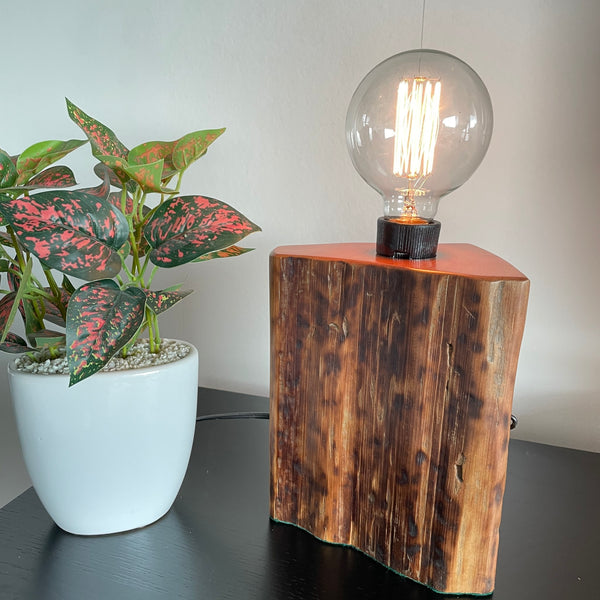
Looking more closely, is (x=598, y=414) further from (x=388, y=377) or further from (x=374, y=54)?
(x=374, y=54)

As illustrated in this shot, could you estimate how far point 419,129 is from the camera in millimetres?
620

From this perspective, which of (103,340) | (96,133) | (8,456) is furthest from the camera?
(8,456)

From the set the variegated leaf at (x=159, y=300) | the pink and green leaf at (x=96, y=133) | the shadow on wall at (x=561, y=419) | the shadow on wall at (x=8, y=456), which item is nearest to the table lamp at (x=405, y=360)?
the variegated leaf at (x=159, y=300)

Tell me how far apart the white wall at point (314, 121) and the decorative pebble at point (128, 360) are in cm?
33

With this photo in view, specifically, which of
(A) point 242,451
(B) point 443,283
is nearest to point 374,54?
(B) point 443,283

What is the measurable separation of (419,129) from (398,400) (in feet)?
1.00

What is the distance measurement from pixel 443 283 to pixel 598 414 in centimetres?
50

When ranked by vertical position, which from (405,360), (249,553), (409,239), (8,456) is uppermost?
(409,239)

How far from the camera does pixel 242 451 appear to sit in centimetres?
85

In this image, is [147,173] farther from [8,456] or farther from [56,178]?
[8,456]

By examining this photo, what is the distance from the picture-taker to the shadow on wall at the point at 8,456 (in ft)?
3.80

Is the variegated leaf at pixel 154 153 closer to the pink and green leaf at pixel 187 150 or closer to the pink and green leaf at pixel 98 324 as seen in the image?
the pink and green leaf at pixel 187 150

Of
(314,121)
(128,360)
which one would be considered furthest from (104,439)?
(314,121)

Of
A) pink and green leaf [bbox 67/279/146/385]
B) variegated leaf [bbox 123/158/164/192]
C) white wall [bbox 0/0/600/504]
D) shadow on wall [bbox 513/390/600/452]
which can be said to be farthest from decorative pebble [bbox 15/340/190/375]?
shadow on wall [bbox 513/390/600/452]
